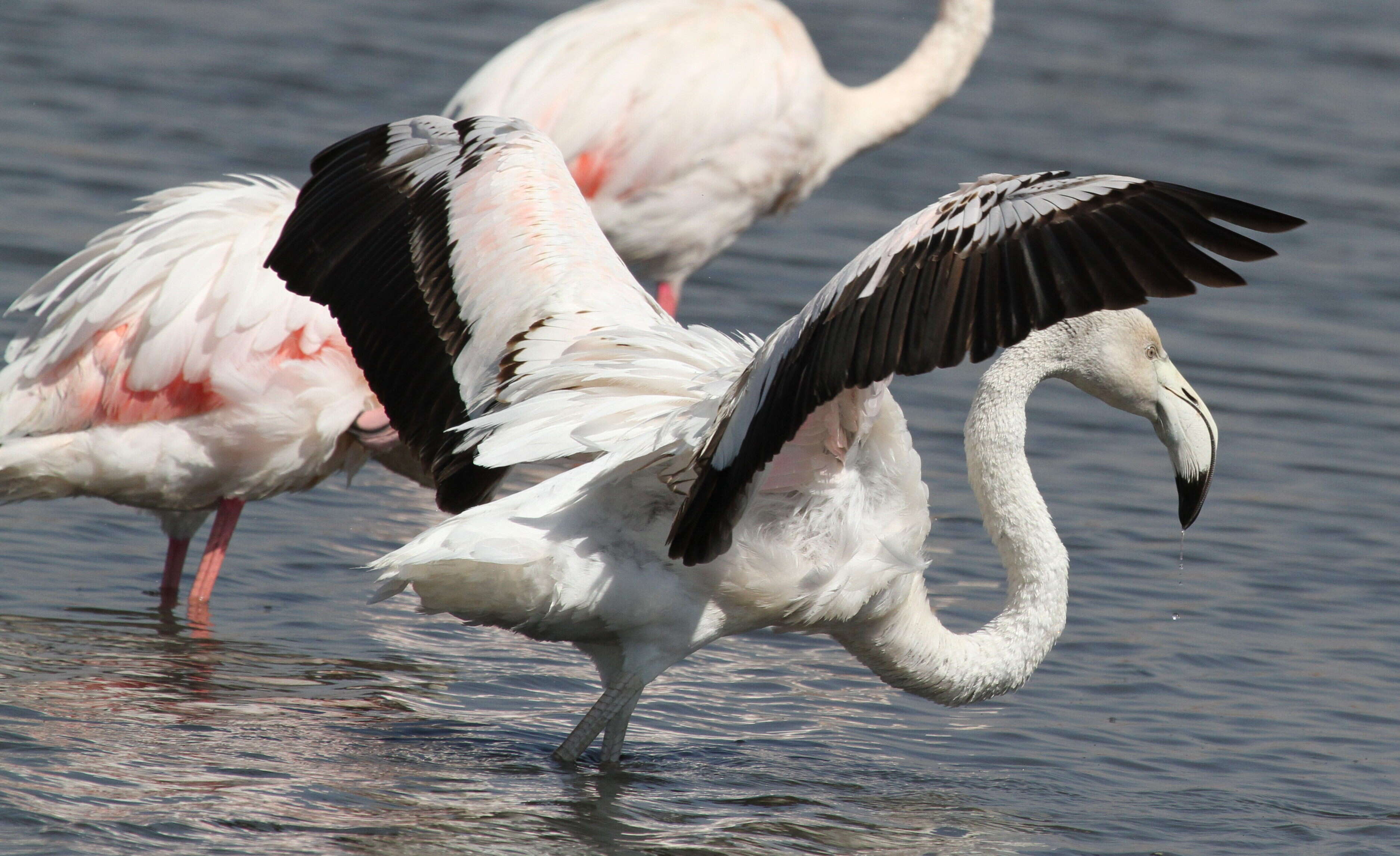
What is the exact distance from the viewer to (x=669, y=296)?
9.09 m

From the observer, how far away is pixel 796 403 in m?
3.99

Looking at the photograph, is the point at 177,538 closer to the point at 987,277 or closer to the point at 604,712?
the point at 604,712

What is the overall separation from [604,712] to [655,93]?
4.31 m

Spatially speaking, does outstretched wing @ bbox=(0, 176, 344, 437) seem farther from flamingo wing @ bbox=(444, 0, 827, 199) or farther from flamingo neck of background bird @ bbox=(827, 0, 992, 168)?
flamingo neck of background bird @ bbox=(827, 0, 992, 168)

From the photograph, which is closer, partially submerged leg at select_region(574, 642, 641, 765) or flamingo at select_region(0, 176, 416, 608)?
partially submerged leg at select_region(574, 642, 641, 765)

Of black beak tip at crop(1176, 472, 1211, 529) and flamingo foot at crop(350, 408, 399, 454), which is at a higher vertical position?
black beak tip at crop(1176, 472, 1211, 529)

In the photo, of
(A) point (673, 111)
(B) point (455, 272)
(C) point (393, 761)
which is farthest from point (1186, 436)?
(A) point (673, 111)

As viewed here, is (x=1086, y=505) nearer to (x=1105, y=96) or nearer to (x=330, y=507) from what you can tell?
(x=330, y=507)

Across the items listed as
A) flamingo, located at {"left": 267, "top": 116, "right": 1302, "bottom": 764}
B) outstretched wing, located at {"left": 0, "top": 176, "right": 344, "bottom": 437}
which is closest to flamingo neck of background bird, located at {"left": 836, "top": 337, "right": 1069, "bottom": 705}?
flamingo, located at {"left": 267, "top": 116, "right": 1302, "bottom": 764}

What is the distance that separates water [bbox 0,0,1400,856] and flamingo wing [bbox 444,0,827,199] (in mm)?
1115

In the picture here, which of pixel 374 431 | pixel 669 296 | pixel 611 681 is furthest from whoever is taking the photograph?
pixel 669 296

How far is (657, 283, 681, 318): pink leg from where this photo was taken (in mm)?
9055

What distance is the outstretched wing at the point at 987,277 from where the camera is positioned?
3.71 meters

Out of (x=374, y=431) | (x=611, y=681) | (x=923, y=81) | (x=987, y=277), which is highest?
(x=923, y=81)
